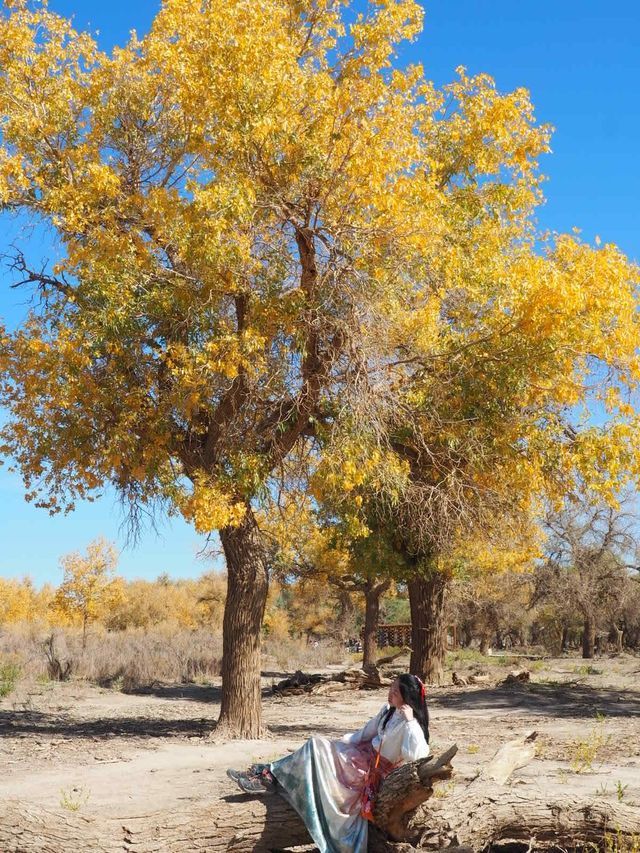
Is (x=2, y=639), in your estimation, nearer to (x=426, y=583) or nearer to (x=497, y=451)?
(x=426, y=583)

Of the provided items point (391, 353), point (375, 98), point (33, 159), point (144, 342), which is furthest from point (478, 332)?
point (33, 159)

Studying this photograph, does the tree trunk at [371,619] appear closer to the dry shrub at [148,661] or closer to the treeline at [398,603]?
the treeline at [398,603]

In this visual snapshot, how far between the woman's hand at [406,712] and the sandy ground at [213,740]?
1.47 m

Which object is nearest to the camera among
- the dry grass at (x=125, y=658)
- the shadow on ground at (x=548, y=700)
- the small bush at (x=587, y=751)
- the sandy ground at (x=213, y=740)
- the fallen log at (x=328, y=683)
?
the sandy ground at (x=213, y=740)

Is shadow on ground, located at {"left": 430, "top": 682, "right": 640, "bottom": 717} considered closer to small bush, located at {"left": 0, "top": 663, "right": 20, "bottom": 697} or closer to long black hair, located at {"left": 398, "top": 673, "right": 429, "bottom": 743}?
small bush, located at {"left": 0, "top": 663, "right": 20, "bottom": 697}

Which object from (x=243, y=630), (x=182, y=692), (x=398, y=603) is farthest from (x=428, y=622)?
(x=398, y=603)

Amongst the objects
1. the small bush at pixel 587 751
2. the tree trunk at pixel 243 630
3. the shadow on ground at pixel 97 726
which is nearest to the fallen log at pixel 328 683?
the shadow on ground at pixel 97 726

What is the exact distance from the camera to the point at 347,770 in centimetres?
696

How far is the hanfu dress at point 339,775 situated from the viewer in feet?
22.0

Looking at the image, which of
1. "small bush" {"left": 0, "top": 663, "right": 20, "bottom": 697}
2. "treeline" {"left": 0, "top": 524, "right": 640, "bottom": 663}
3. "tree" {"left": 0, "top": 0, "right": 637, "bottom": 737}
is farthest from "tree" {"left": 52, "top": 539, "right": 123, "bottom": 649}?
"tree" {"left": 0, "top": 0, "right": 637, "bottom": 737}

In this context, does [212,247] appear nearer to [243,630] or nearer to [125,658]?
[243,630]

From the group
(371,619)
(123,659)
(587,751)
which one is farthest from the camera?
(371,619)

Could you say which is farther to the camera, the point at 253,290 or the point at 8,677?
the point at 8,677

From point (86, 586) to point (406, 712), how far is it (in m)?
33.7
